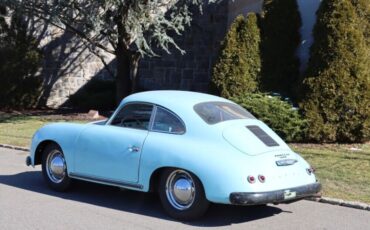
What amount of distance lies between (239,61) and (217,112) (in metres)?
7.04

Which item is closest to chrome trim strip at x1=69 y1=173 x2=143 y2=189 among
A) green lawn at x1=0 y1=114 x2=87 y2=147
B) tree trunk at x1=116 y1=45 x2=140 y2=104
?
green lawn at x1=0 y1=114 x2=87 y2=147

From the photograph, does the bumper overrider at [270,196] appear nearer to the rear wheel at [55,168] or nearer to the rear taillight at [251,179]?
the rear taillight at [251,179]

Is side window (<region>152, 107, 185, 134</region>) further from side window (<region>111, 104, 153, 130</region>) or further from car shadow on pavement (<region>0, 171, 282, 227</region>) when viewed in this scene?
car shadow on pavement (<region>0, 171, 282, 227</region>)

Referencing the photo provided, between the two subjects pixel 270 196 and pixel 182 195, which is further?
pixel 182 195

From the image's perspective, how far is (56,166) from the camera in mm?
8648

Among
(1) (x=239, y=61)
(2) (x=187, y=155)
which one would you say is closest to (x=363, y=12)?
(1) (x=239, y=61)

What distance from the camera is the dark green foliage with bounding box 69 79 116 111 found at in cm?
2069

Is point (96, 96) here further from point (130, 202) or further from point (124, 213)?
point (124, 213)

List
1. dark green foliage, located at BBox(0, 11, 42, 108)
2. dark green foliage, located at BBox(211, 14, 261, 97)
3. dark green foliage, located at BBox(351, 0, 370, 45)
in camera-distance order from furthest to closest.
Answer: dark green foliage, located at BBox(0, 11, 42, 108) → dark green foliage, located at BBox(211, 14, 261, 97) → dark green foliage, located at BBox(351, 0, 370, 45)

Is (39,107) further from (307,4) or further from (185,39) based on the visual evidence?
(307,4)

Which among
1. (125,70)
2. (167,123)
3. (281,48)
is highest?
(281,48)

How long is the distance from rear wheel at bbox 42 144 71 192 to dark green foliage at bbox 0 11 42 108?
13071 millimetres

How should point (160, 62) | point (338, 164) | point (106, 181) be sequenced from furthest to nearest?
point (160, 62) → point (338, 164) → point (106, 181)

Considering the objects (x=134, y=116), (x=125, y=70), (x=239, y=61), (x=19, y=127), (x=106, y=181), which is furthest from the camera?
(x=125, y=70)
